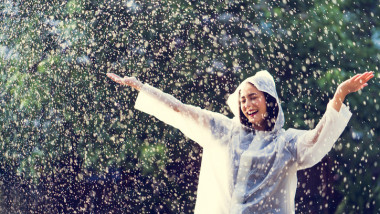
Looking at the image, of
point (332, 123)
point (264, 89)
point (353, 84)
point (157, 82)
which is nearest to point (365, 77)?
point (353, 84)

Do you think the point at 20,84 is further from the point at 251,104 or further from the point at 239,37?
the point at 251,104

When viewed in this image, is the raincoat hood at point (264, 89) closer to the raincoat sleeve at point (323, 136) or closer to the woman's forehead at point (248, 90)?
the woman's forehead at point (248, 90)

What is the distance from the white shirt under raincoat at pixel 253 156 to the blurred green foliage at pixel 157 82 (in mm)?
2605

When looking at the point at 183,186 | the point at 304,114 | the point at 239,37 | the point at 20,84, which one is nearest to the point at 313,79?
the point at 304,114

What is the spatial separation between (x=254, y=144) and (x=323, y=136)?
0.38 meters

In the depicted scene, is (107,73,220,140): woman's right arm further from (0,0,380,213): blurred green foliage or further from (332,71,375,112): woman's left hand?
(0,0,380,213): blurred green foliage

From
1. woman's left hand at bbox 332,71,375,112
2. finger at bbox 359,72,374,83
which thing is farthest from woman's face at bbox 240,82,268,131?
finger at bbox 359,72,374,83

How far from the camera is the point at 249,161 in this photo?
105 inches

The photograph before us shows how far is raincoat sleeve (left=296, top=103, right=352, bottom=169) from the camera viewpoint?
2566 mm

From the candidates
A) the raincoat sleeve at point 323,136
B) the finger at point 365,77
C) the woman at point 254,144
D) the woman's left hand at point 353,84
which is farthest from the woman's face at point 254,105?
the finger at point 365,77

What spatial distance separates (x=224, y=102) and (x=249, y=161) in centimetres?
317

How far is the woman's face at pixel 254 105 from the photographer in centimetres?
279

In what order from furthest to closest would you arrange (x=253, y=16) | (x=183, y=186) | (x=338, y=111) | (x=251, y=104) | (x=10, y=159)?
(x=10, y=159) < (x=183, y=186) < (x=253, y=16) < (x=251, y=104) < (x=338, y=111)

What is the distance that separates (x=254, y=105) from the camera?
2.80m
